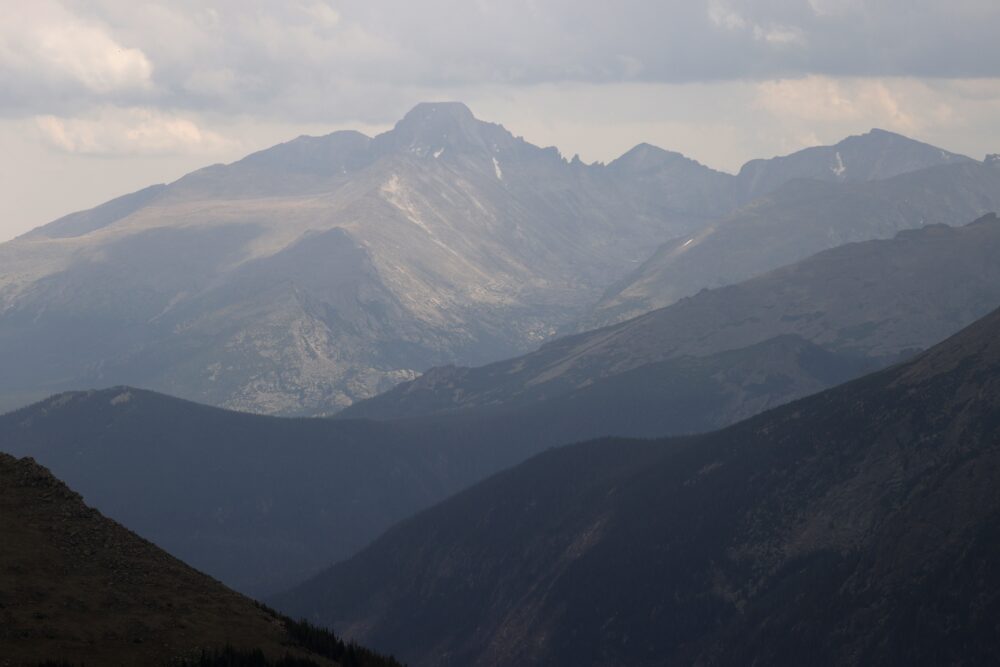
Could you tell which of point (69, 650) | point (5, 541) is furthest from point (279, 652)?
point (5, 541)

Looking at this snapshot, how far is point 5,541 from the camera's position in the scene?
10806 centimetres

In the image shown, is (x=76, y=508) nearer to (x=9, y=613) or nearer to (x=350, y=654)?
(x=9, y=613)

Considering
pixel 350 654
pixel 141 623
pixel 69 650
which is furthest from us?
pixel 350 654

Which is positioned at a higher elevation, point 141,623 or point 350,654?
point 141,623

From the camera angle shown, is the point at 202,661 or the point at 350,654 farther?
the point at 350,654

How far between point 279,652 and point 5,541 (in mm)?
25162

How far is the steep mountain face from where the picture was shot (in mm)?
98875

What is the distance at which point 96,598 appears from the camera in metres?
106

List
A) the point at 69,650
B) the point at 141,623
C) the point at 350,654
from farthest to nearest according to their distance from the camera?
the point at 350,654
the point at 141,623
the point at 69,650

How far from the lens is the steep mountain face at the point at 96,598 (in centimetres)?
9888

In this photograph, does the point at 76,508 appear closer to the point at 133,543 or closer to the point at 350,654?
the point at 133,543

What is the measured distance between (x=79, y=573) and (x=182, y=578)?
382 inches

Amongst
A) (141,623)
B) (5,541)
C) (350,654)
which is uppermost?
(5,541)

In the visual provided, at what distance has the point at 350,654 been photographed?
11512 cm
